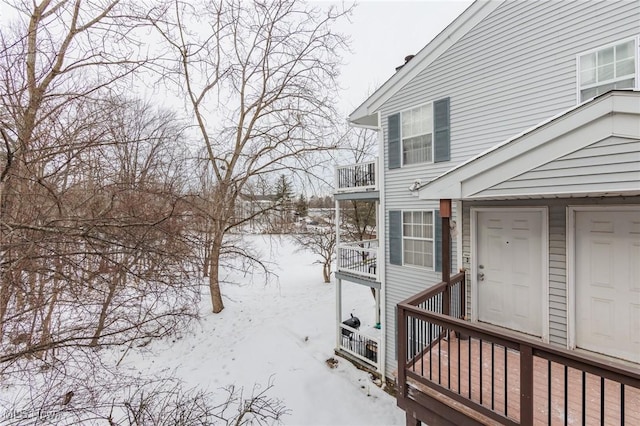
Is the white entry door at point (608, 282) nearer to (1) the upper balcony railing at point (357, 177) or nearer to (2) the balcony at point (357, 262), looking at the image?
(2) the balcony at point (357, 262)

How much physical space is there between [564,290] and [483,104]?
371 centimetres

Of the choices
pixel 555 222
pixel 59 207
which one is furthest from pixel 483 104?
pixel 59 207

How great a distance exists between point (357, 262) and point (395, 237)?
206 cm

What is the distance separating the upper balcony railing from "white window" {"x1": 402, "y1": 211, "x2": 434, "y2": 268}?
1.37 meters

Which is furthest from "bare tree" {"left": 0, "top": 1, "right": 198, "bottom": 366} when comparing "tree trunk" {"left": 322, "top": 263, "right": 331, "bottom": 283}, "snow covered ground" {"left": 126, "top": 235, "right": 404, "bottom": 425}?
"tree trunk" {"left": 322, "top": 263, "right": 331, "bottom": 283}

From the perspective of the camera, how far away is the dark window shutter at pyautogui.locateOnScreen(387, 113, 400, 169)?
7035mm

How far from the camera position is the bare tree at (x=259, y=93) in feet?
32.3

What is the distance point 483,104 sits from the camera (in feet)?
18.4

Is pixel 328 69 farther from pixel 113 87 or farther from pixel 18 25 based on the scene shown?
pixel 18 25

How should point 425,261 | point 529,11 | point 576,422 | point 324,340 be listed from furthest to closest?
point 324,340 < point 425,261 < point 529,11 < point 576,422

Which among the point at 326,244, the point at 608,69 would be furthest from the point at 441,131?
the point at 326,244

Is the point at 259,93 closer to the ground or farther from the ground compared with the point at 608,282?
farther from the ground

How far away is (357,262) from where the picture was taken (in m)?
8.84

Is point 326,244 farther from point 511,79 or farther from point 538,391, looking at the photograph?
point 538,391
